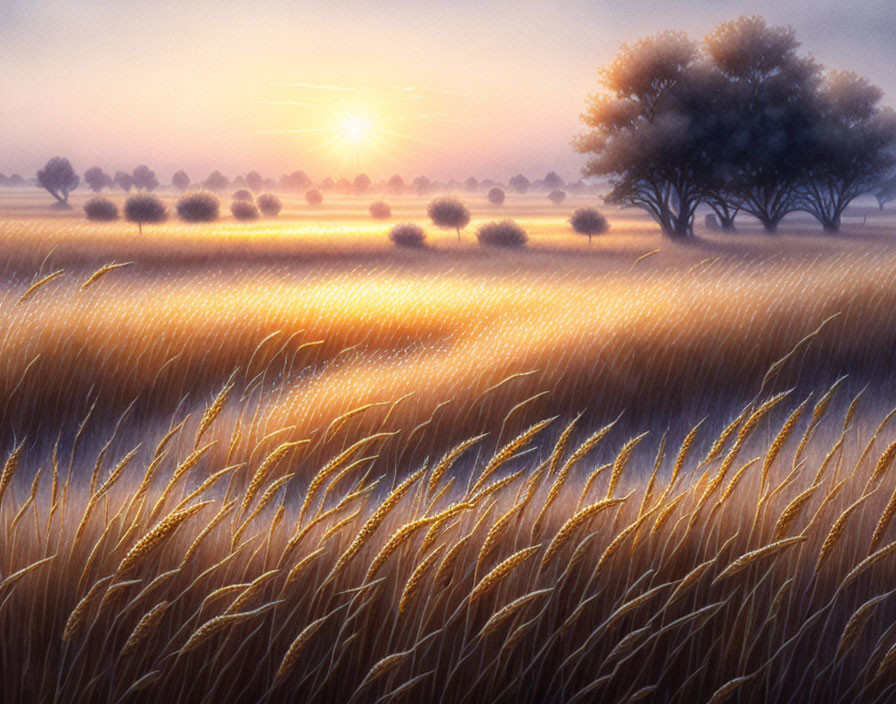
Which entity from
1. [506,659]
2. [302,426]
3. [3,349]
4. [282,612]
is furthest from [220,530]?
[3,349]

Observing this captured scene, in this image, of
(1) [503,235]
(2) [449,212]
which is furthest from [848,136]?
(2) [449,212]

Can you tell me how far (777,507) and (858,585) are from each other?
0.42 metres

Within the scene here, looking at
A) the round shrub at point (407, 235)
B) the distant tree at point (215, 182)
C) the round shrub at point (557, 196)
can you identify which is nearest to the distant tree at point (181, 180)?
the distant tree at point (215, 182)

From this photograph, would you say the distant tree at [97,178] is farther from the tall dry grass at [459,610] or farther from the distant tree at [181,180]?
the tall dry grass at [459,610]

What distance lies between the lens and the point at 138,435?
646cm

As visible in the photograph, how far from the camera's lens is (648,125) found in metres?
22.9

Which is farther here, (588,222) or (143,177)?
(143,177)

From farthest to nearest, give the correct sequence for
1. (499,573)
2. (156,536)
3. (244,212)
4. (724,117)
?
(244,212) < (724,117) < (156,536) < (499,573)

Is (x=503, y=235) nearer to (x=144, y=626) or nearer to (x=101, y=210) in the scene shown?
(x=101, y=210)

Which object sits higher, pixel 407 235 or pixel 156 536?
pixel 407 235

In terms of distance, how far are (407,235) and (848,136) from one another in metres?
14.8

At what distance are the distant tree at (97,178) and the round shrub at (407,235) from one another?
50892mm

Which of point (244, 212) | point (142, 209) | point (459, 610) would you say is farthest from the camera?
point (244, 212)

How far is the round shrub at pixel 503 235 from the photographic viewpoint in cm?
2394
